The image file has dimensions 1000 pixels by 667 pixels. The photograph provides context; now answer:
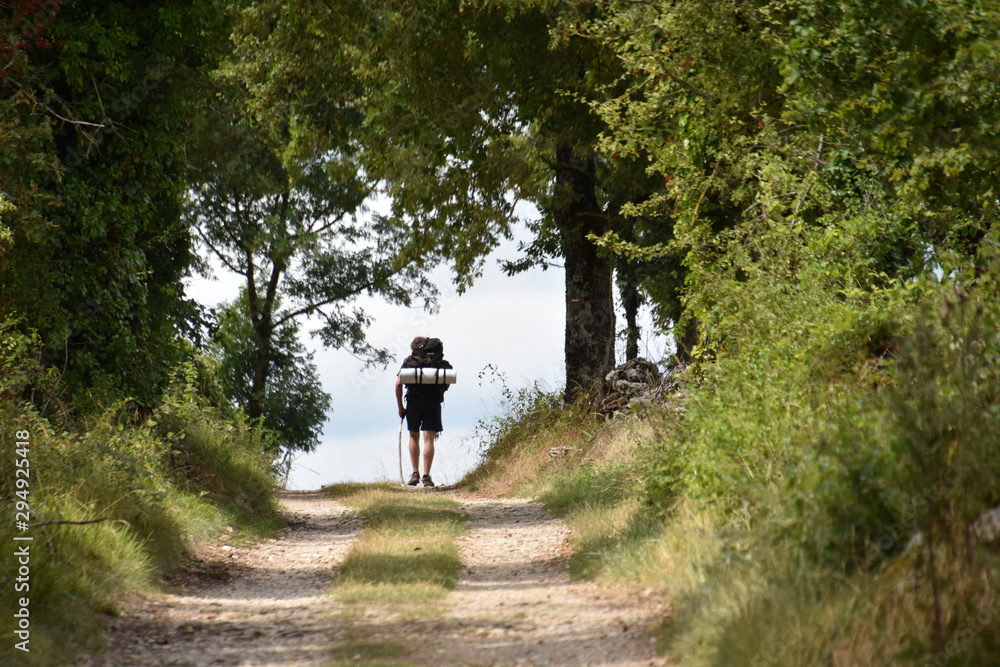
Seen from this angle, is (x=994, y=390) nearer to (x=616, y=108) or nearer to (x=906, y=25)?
(x=906, y=25)

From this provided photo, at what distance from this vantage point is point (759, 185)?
9836 mm

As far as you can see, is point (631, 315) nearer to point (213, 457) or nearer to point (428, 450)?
point (428, 450)

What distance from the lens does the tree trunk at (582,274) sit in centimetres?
1692

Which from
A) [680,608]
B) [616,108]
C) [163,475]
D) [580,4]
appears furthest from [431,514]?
[580,4]

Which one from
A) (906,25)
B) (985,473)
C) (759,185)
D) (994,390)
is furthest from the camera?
(759,185)

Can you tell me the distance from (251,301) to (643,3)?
759 inches

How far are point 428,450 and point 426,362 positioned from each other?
1.52 meters

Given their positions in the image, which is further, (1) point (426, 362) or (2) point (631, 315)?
(2) point (631, 315)

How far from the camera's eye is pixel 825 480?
4.80m

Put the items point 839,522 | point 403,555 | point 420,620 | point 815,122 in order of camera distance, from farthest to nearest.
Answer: point 403,555, point 815,122, point 420,620, point 839,522

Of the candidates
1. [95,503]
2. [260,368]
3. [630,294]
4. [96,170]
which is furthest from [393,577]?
[260,368]

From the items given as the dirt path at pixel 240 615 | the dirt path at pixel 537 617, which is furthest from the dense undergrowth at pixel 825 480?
the dirt path at pixel 240 615

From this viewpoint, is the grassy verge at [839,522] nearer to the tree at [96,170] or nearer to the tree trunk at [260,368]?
the tree at [96,170]

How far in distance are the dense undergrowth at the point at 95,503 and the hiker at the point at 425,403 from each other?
4.52 meters
